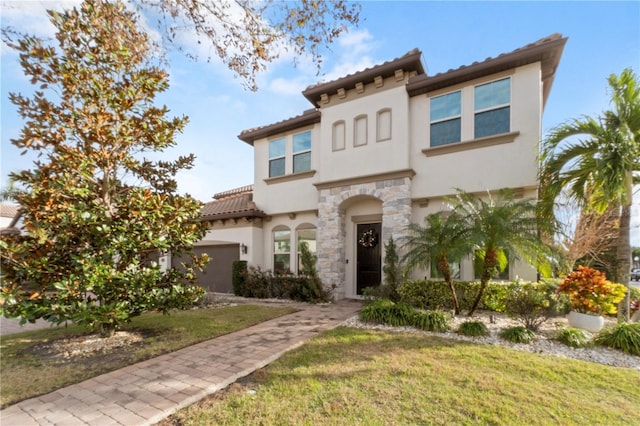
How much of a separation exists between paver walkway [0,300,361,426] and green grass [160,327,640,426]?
28 centimetres

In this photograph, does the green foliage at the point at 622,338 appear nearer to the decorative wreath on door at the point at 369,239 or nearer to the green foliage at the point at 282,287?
the decorative wreath on door at the point at 369,239

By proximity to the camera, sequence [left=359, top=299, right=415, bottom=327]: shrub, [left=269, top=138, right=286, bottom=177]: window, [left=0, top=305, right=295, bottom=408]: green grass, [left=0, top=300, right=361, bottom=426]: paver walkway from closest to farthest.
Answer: [left=0, top=300, right=361, bottom=426]: paver walkway < [left=0, top=305, right=295, bottom=408]: green grass < [left=359, top=299, right=415, bottom=327]: shrub < [left=269, top=138, right=286, bottom=177]: window

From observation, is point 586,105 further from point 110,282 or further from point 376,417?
point 110,282

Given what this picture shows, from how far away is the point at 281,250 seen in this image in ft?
41.1

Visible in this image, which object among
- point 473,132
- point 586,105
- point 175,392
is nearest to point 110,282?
point 175,392

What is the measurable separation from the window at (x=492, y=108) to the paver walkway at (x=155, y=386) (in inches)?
307

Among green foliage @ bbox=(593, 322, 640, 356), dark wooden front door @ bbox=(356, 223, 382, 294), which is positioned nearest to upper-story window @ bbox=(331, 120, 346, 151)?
dark wooden front door @ bbox=(356, 223, 382, 294)

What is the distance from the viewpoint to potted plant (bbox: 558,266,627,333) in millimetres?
5840

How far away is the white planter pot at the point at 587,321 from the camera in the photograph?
19.4ft

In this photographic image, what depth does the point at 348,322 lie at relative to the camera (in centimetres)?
703

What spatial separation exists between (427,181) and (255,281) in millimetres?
7577

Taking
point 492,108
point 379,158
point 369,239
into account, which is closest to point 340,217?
point 369,239

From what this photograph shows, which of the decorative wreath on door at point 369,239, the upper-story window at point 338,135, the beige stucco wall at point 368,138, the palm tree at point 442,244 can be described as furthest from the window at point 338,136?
the palm tree at point 442,244

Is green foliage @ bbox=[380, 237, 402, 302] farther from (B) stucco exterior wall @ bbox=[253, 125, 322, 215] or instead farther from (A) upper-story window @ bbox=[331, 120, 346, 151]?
(A) upper-story window @ bbox=[331, 120, 346, 151]
